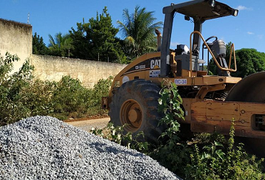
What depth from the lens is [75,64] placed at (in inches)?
573

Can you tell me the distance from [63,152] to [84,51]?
21.2 m

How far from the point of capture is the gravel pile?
375cm

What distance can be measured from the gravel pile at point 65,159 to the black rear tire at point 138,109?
973 mm

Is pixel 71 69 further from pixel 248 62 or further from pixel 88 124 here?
pixel 248 62

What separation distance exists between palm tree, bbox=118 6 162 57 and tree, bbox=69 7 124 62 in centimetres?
206

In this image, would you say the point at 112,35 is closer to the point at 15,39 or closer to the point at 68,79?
the point at 68,79

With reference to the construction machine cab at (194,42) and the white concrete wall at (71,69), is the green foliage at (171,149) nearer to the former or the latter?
the construction machine cab at (194,42)

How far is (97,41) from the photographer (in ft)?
80.2

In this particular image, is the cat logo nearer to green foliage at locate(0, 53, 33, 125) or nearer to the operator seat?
the operator seat

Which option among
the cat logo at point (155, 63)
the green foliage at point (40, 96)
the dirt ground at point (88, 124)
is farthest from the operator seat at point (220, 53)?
the green foliage at point (40, 96)

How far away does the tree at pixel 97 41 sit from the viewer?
2425 cm

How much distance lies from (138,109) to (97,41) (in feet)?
62.5

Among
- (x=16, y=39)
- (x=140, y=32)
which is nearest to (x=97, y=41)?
(x=140, y=32)

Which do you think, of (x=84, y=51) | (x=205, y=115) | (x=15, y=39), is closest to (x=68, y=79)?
(x=15, y=39)
